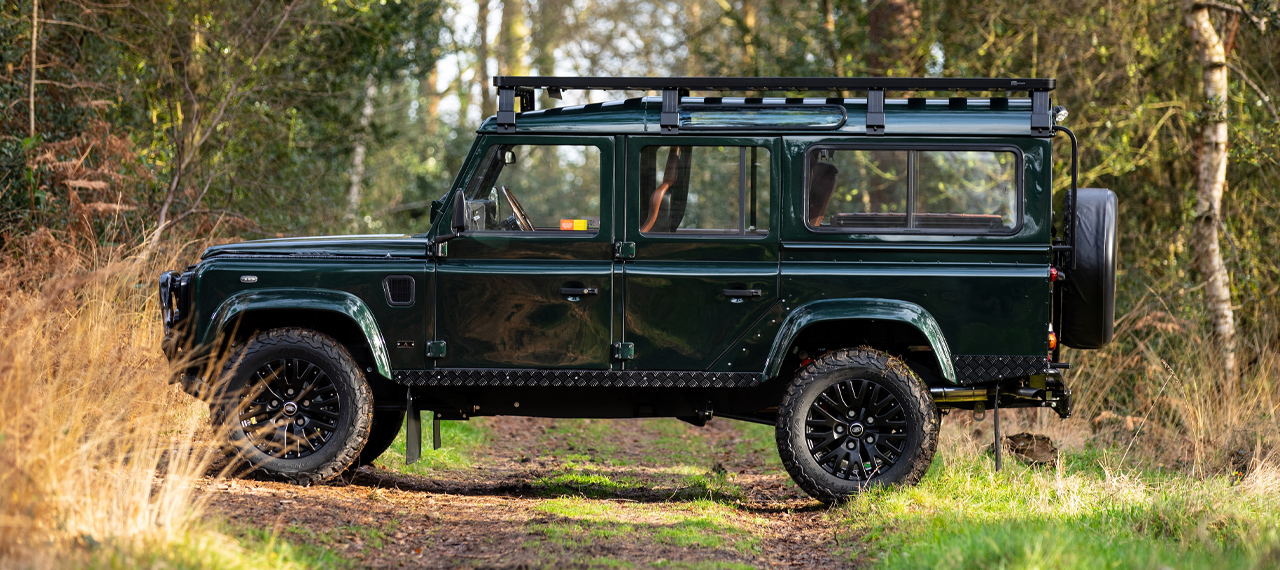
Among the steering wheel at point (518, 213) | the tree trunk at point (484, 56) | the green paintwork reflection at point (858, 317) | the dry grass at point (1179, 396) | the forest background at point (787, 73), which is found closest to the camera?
the green paintwork reflection at point (858, 317)

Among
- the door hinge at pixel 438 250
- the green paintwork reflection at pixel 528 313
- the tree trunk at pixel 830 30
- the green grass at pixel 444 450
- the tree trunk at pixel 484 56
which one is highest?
the tree trunk at pixel 484 56

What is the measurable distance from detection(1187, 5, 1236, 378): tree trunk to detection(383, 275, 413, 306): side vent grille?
7038 mm

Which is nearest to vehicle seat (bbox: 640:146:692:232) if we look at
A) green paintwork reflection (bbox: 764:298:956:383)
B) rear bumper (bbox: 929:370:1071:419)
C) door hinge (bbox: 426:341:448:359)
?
green paintwork reflection (bbox: 764:298:956:383)

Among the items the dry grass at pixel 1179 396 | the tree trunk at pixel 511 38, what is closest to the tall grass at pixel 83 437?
the dry grass at pixel 1179 396

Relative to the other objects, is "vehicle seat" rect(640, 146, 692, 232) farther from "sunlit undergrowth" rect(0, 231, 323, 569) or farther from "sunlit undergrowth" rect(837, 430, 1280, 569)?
"sunlit undergrowth" rect(0, 231, 323, 569)

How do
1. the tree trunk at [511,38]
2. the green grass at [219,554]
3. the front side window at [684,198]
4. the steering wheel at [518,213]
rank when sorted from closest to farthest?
the green grass at [219,554] < the front side window at [684,198] < the steering wheel at [518,213] < the tree trunk at [511,38]

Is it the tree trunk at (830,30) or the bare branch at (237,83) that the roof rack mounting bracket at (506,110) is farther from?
the tree trunk at (830,30)

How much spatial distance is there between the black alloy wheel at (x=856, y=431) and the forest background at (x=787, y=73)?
2.19 metres

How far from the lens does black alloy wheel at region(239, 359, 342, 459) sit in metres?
6.06

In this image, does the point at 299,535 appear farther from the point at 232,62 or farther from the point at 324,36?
the point at 324,36

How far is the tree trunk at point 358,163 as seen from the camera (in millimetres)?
15062

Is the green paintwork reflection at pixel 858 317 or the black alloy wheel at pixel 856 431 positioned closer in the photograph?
the green paintwork reflection at pixel 858 317

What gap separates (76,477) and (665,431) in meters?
6.77

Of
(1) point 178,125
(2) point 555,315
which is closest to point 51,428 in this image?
(2) point 555,315
